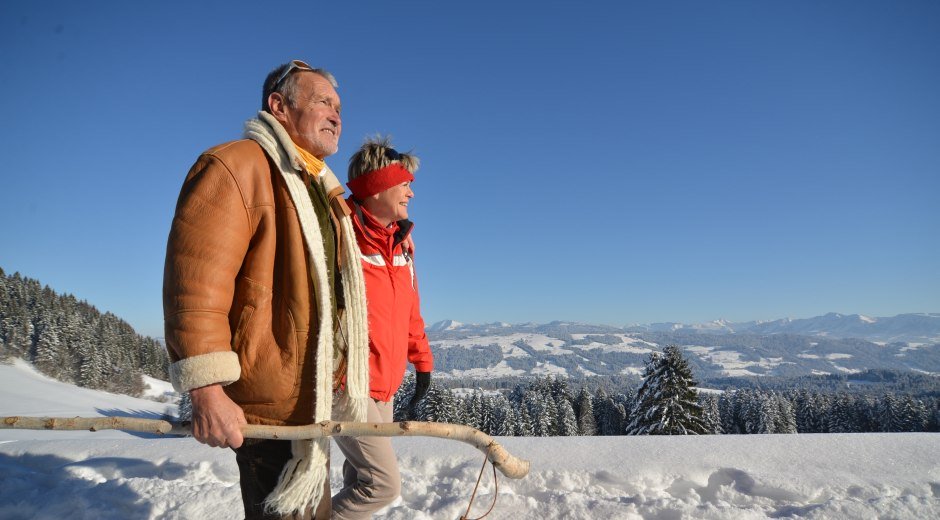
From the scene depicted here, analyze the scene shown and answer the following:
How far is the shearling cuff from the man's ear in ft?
3.93

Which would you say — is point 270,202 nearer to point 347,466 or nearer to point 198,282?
point 198,282

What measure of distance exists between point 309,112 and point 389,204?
0.89 metres

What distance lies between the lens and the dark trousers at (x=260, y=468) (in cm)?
207

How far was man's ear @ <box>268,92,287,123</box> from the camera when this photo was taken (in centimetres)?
231

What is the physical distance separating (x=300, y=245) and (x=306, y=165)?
440 millimetres

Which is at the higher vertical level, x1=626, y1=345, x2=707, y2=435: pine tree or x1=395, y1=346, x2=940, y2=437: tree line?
x1=626, y1=345, x2=707, y2=435: pine tree

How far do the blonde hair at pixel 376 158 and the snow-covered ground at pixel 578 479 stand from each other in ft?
8.74

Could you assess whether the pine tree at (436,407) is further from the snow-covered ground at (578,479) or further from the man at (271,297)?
the man at (271,297)

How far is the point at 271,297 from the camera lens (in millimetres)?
1996

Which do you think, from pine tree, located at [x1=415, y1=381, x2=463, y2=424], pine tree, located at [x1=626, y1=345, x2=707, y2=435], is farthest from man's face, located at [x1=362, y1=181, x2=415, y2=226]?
pine tree, located at [x1=415, y1=381, x2=463, y2=424]

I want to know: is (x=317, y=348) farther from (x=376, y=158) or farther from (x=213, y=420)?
(x=376, y=158)

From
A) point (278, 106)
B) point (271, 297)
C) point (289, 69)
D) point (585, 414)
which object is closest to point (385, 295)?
point (271, 297)

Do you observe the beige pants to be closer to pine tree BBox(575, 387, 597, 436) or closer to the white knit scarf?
the white knit scarf

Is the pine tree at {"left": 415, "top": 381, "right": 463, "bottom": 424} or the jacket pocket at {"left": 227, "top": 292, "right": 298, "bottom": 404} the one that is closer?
the jacket pocket at {"left": 227, "top": 292, "right": 298, "bottom": 404}
